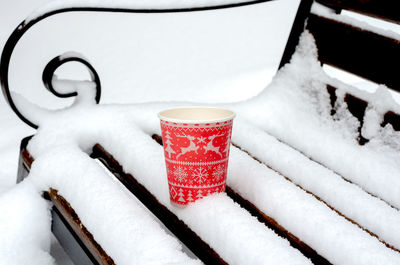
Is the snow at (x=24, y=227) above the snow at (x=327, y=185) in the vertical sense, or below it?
below

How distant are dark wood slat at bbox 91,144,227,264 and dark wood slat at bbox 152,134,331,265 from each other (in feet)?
0.47

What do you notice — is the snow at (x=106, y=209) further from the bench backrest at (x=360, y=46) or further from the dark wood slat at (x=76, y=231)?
the bench backrest at (x=360, y=46)

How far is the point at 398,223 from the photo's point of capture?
859mm

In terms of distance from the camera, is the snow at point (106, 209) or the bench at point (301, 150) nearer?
the snow at point (106, 209)

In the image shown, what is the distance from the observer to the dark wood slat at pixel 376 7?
122cm

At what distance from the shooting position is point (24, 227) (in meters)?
1.06

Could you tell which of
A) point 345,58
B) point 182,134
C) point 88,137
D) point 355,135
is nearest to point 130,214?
point 182,134

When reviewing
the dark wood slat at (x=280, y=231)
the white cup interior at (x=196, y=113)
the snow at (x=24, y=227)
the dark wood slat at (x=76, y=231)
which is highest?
the white cup interior at (x=196, y=113)

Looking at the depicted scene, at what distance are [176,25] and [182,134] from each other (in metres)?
3.32

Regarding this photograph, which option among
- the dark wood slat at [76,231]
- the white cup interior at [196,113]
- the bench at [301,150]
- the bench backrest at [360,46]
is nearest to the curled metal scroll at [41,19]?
the bench at [301,150]

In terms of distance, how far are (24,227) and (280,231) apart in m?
0.58

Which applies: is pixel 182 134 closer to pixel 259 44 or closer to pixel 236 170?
pixel 236 170

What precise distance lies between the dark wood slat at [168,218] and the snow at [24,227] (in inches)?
7.6

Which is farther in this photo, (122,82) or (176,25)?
(176,25)
